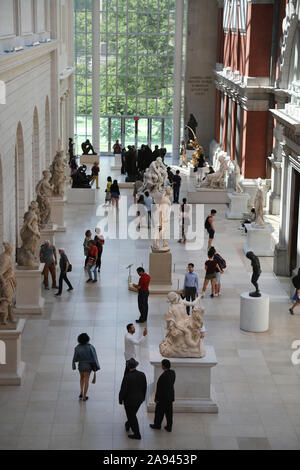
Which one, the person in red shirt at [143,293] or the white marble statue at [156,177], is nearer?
the person in red shirt at [143,293]

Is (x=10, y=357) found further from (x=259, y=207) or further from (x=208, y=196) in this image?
(x=208, y=196)

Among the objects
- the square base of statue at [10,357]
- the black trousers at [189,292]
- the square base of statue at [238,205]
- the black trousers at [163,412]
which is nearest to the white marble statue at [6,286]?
the square base of statue at [10,357]

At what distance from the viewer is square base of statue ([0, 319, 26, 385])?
14828 millimetres

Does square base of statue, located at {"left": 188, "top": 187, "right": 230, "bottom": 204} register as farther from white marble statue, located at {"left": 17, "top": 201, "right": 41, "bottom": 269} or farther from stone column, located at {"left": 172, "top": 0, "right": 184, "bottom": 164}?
white marble statue, located at {"left": 17, "top": 201, "right": 41, "bottom": 269}

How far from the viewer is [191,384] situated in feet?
45.8

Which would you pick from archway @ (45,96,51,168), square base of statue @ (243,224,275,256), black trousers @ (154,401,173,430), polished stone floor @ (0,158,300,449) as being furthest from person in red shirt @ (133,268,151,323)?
archway @ (45,96,51,168)

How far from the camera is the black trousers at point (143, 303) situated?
1838 cm

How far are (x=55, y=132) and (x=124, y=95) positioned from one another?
15.7 m

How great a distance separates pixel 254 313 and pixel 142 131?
32.8 meters

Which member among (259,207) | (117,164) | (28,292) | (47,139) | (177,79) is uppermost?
(177,79)

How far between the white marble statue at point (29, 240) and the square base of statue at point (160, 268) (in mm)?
3397

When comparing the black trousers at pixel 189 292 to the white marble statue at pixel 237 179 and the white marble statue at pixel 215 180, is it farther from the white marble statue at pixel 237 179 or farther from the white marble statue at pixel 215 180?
the white marble statue at pixel 215 180

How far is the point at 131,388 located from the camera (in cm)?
1255

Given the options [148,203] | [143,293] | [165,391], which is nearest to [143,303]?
[143,293]
